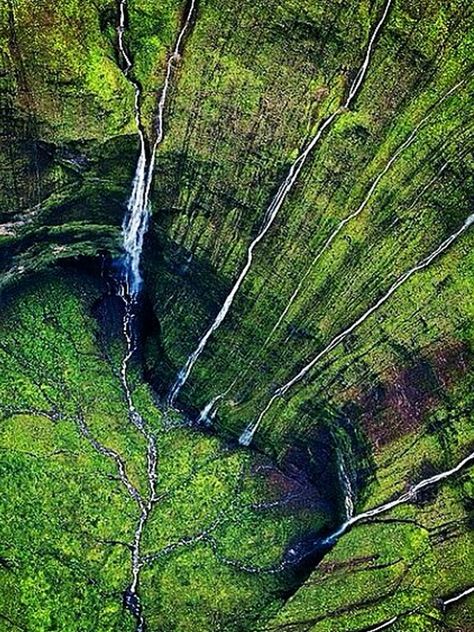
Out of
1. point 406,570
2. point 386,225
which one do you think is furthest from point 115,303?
point 406,570

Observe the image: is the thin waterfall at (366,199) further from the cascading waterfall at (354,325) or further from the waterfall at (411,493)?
the waterfall at (411,493)

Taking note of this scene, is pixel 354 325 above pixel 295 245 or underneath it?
underneath

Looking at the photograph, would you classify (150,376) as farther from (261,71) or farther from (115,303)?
(261,71)

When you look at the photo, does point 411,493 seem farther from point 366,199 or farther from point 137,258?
point 137,258

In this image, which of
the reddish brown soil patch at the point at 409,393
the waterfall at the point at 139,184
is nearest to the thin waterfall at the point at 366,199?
the reddish brown soil patch at the point at 409,393

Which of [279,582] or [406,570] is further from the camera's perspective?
[279,582]

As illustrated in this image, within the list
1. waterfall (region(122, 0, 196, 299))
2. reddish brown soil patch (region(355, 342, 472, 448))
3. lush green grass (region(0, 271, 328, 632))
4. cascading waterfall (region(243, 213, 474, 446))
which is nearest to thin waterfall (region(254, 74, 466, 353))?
cascading waterfall (region(243, 213, 474, 446))

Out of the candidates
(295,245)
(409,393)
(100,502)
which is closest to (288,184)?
(295,245)
